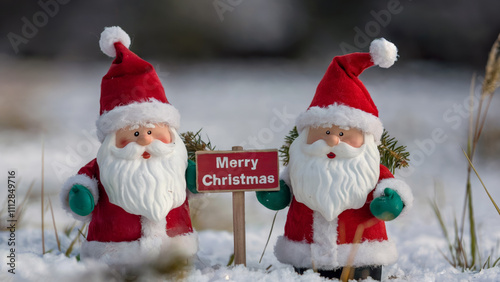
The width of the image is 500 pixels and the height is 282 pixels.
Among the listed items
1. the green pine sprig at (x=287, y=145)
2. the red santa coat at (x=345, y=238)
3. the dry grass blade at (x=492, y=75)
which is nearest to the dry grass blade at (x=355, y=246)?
the red santa coat at (x=345, y=238)

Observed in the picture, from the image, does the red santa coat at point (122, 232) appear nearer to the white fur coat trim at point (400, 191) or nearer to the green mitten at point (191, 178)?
the green mitten at point (191, 178)

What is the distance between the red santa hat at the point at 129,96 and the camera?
1799mm

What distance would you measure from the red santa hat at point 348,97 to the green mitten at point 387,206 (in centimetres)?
22

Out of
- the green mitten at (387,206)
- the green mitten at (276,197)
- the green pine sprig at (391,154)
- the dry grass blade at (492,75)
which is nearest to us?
the dry grass blade at (492,75)

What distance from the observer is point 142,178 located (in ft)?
5.89

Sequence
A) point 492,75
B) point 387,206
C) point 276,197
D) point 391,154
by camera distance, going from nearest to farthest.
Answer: point 492,75
point 387,206
point 276,197
point 391,154

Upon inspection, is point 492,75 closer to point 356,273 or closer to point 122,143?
point 356,273

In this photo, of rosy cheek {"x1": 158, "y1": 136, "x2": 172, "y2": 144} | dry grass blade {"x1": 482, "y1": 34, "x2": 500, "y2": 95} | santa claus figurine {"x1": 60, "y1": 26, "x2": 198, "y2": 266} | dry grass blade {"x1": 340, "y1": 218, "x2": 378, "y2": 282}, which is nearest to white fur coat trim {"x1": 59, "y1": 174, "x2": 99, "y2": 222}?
santa claus figurine {"x1": 60, "y1": 26, "x2": 198, "y2": 266}

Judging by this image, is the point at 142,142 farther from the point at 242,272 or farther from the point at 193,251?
the point at 242,272

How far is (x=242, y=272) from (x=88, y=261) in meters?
0.50

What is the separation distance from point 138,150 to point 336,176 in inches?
25.9

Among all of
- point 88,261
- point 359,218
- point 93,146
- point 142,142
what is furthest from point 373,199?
point 93,146

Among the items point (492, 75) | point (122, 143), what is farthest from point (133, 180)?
point (492, 75)

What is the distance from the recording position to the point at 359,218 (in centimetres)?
184
